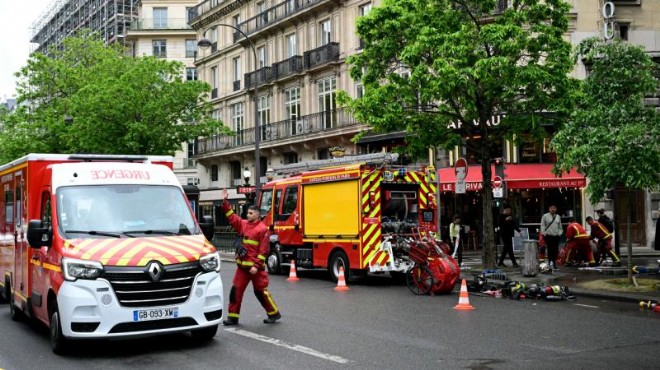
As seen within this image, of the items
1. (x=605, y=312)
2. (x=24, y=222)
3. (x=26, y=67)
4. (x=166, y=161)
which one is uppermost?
(x=26, y=67)

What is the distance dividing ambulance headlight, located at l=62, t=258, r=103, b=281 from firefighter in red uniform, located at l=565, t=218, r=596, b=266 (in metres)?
15.2

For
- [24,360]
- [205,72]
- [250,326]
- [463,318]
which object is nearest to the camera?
[24,360]

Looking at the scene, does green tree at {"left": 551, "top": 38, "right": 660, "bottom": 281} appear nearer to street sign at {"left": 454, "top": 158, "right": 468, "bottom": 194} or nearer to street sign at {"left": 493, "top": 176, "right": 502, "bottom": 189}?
street sign at {"left": 454, "top": 158, "right": 468, "bottom": 194}

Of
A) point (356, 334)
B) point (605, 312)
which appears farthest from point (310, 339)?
point (605, 312)

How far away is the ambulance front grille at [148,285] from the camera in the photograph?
26.8 feet

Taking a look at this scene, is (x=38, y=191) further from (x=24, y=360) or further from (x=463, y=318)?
(x=463, y=318)

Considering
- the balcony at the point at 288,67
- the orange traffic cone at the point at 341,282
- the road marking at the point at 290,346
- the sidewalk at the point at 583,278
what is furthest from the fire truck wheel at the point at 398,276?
the balcony at the point at 288,67

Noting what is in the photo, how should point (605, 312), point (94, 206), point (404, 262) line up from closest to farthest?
point (94, 206)
point (605, 312)
point (404, 262)

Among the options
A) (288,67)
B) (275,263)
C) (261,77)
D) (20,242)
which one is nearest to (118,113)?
(261,77)

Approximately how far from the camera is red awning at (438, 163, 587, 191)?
2792 centimetres

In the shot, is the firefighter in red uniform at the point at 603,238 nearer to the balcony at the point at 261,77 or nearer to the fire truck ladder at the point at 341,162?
the fire truck ladder at the point at 341,162

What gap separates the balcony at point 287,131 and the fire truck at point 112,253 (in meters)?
23.2

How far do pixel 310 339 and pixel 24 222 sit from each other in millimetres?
4763

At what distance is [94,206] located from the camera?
9195mm
